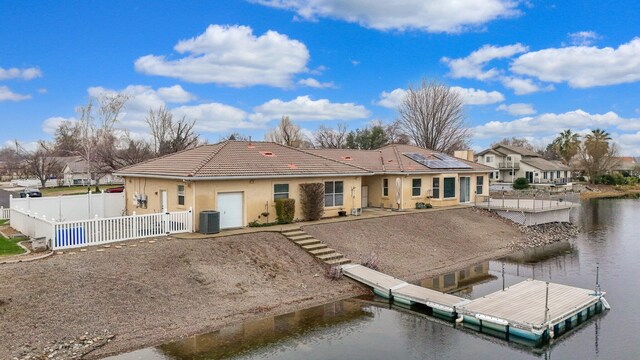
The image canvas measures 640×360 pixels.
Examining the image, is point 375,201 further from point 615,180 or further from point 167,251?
point 615,180

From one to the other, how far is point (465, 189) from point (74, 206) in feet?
82.7

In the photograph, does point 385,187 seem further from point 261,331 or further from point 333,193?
point 261,331

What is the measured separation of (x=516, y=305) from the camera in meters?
13.6

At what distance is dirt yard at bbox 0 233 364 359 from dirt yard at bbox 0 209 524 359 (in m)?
0.03

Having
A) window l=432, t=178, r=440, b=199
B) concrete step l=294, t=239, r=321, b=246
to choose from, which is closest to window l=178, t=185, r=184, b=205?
concrete step l=294, t=239, r=321, b=246

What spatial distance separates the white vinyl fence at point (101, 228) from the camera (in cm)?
1499

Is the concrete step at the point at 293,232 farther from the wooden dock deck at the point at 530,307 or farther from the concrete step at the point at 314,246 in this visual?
the wooden dock deck at the point at 530,307

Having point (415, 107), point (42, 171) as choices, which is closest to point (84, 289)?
point (415, 107)

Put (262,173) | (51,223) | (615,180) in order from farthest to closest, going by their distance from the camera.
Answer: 1. (615,180)
2. (262,173)
3. (51,223)

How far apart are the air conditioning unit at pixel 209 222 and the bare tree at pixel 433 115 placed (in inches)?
→ 1586

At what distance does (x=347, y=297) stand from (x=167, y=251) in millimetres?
6549

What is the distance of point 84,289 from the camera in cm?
1235

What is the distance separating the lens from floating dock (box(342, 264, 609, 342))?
40.1ft

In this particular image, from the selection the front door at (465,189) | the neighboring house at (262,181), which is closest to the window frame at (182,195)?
the neighboring house at (262,181)
